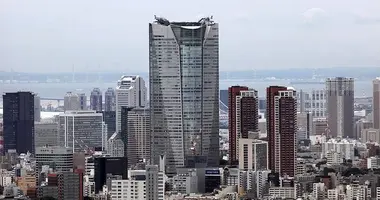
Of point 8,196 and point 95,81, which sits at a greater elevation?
point 95,81

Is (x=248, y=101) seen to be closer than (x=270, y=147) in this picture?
No

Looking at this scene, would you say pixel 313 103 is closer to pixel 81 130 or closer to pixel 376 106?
pixel 376 106

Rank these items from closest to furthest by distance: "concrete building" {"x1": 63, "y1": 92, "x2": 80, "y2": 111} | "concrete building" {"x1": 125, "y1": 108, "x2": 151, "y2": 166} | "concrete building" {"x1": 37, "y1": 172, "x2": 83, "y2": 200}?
"concrete building" {"x1": 37, "y1": 172, "x2": 83, "y2": 200}, "concrete building" {"x1": 125, "y1": 108, "x2": 151, "y2": 166}, "concrete building" {"x1": 63, "y1": 92, "x2": 80, "y2": 111}

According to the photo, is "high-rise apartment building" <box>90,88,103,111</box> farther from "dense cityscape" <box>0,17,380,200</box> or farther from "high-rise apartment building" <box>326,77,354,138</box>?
"high-rise apartment building" <box>326,77,354,138</box>

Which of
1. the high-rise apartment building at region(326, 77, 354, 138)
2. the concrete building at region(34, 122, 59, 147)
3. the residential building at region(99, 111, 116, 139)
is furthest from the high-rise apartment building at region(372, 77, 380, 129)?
the concrete building at region(34, 122, 59, 147)

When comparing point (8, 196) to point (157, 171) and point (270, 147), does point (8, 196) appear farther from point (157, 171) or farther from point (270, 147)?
point (270, 147)

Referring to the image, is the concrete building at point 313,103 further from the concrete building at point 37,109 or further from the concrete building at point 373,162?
the concrete building at point 37,109

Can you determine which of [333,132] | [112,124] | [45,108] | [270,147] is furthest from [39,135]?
[333,132]

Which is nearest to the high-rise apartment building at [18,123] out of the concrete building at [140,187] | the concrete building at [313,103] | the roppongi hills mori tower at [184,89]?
the roppongi hills mori tower at [184,89]
